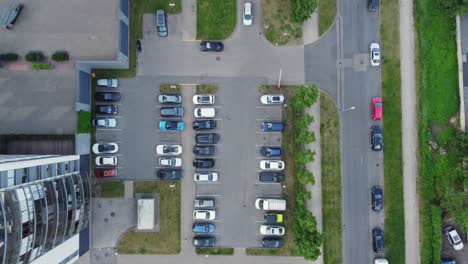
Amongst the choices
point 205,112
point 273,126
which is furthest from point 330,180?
point 205,112

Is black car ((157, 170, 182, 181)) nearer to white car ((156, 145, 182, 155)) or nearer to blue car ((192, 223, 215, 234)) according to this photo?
white car ((156, 145, 182, 155))

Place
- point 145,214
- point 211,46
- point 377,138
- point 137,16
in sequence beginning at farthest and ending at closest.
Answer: point 137,16, point 211,46, point 377,138, point 145,214

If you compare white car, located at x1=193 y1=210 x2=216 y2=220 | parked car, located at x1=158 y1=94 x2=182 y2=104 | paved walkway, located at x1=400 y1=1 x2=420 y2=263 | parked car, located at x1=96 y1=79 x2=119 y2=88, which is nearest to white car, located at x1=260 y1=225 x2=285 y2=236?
white car, located at x1=193 y1=210 x2=216 y2=220

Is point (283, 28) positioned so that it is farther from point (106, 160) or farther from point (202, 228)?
point (106, 160)

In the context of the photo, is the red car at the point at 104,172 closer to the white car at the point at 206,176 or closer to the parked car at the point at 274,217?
the white car at the point at 206,176

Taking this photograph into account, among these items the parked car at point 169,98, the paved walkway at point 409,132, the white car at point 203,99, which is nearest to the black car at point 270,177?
the white car at point 203,99

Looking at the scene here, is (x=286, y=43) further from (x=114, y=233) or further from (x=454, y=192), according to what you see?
(x=114, y=233)
